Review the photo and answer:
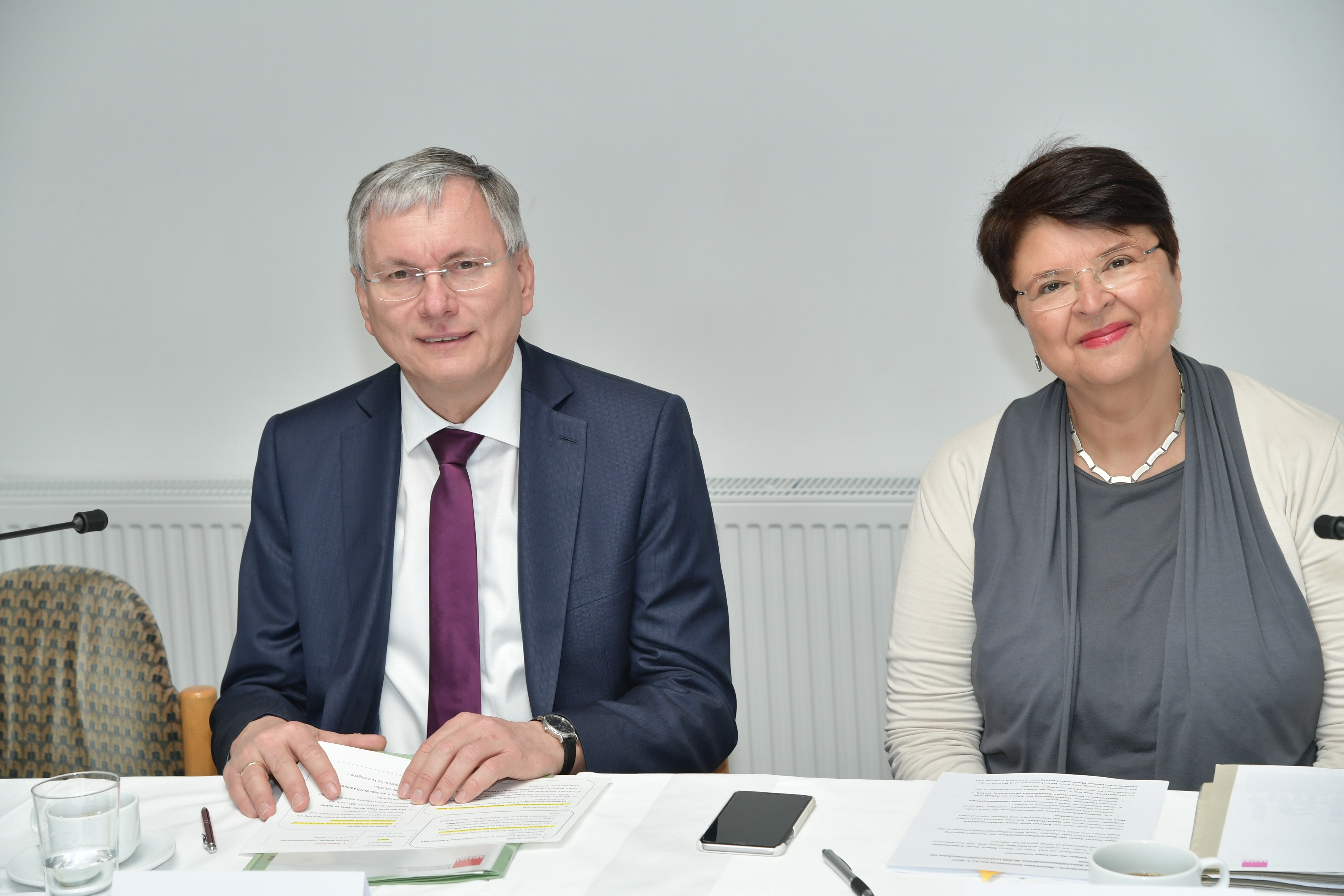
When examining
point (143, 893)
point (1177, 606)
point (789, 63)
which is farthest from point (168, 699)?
point (789, 63)

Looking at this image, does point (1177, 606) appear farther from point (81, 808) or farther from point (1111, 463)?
point (81, 808)

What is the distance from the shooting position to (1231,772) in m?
1.26

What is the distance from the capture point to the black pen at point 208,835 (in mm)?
1316

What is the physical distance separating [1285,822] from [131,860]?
1183mm

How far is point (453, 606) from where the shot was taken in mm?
1863

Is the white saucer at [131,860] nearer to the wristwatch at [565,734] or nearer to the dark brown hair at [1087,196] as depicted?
the wristwatch at [565,734]

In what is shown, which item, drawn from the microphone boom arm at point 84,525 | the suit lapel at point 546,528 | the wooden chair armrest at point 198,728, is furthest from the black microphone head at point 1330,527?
the wooden chair armrest at point 198,728

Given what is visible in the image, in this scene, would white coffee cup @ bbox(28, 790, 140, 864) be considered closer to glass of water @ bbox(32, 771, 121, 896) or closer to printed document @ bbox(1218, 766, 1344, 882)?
glass of water @ bbox(32, 771, 121, 896)

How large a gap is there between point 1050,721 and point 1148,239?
0.74 metres

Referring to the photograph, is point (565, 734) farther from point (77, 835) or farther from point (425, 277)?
point (425, 277)

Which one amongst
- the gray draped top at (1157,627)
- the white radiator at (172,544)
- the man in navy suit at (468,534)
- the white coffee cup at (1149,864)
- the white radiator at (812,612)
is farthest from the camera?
the white radiator at (172,544)

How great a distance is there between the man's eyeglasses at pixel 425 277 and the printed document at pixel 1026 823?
1.02 m

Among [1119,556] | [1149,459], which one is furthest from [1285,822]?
[1149,459]

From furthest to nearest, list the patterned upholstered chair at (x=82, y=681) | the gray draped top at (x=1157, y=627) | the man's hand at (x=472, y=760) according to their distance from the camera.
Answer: the patterned upholstered chair at (x=82, y=681)
the gray draped top at (x=1157, y=627)
the man's hand at (x=472, y=760)
